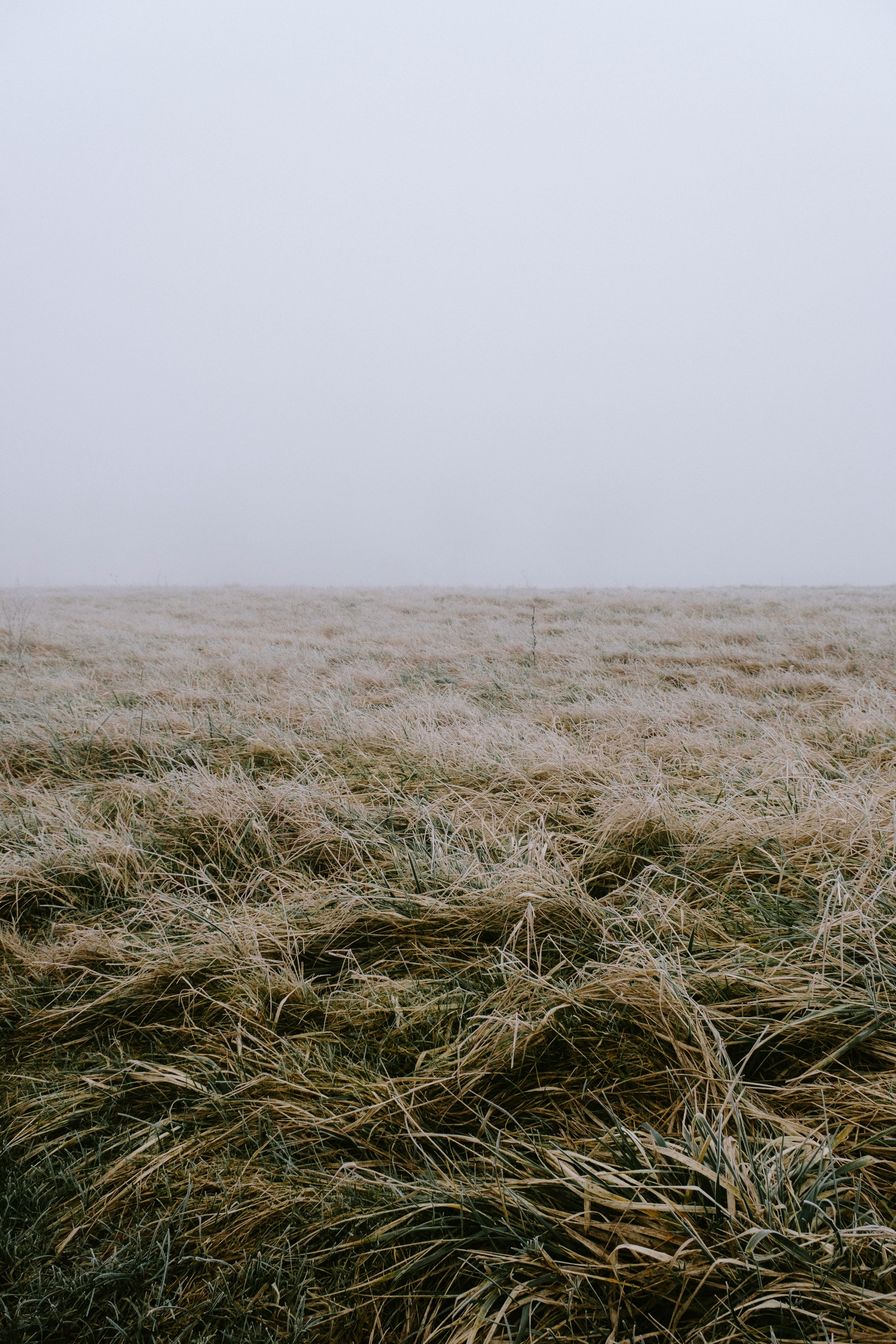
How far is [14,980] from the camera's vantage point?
1.56m

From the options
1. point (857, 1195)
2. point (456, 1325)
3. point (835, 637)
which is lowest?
point (456, 1325)

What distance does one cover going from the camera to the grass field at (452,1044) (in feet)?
2.88

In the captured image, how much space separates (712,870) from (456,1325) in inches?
55.4

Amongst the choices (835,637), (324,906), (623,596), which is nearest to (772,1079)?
(324,906)

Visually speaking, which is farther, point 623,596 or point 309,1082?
point 623,596

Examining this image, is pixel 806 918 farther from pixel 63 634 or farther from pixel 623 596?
pixel 623 596

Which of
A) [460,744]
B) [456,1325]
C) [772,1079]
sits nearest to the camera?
[456,1325]

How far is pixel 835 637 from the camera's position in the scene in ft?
25.2

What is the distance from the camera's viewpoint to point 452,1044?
1.29 meters

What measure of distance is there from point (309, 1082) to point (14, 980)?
947 mm

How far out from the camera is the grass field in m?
0.88

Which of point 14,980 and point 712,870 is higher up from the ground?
point 712,870

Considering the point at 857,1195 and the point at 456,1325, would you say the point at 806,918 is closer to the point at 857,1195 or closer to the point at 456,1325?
the point at 857,1195

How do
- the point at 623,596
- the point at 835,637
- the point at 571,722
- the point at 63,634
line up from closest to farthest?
the point at 571,722
the point at 835,637
the point at 63,634
the point at 623,596
